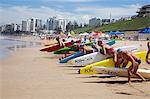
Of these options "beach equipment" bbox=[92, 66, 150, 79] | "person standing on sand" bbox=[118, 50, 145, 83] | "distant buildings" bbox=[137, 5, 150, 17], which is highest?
"distant buildings" bbox=[137, 5, 150, 17]

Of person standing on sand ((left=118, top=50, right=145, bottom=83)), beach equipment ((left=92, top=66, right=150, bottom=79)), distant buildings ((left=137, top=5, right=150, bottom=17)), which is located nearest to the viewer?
person standing on sand ((left=118, top=50, right=145, bottom=83))

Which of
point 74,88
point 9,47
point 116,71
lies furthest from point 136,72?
point 9,47

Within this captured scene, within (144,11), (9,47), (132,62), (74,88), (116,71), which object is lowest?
(9,47)

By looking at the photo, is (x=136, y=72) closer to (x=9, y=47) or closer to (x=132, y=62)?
(x=132, y=62)

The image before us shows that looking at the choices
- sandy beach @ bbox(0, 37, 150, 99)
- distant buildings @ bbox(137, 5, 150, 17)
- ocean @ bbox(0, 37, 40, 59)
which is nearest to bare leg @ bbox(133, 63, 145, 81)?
sandy beach @ bbox(0, 37, 150, 99)

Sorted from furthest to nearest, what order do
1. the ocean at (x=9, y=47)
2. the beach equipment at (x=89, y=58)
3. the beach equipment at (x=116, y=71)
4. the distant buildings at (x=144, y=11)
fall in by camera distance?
the distant buildings at (x=144, y=11) → the ocean at (x=9, y=47) → the beach equipment at (x=89, y=58) → the beach equipment at (x=116, y=71)

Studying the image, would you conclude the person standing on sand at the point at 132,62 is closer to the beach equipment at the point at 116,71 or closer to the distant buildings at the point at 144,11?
the beach equipment at the point at 116,71

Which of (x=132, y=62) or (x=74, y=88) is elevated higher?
(x=132, y=62)

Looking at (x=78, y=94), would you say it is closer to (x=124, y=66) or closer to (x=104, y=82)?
(x=104, y=82)

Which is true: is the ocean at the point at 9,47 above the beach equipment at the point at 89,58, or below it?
below

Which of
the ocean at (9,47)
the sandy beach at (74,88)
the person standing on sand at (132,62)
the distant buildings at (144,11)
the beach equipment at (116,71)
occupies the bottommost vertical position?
the ocean at (9,47)

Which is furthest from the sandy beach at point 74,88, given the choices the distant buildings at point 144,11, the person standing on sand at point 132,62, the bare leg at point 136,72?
the distant buildings at point 144,11

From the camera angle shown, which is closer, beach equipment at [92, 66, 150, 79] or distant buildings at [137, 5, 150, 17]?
beach equipment at [92, 66, 150, 79]

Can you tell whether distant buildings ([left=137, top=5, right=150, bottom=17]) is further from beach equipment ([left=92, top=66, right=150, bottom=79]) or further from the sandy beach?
the sandy beach
